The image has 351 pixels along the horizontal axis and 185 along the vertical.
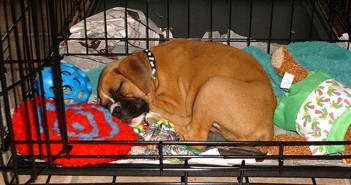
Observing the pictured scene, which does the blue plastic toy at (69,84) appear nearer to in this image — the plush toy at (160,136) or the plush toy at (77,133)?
the plush toy at (77,133)

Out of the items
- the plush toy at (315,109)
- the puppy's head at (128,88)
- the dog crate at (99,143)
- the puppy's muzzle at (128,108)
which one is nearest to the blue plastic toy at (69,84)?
the dog crate at (99,143)

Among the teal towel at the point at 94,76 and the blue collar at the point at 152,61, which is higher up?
the blue collar at the point at 152,61

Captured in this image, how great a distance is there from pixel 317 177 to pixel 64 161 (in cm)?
133

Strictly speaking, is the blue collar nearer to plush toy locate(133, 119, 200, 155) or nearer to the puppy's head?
the puppy's head

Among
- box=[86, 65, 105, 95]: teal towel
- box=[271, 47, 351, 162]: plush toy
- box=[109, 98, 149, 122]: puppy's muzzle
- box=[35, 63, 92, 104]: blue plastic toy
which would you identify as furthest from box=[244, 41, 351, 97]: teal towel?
box=[35, 63, 92, 104]: blue plastic toy

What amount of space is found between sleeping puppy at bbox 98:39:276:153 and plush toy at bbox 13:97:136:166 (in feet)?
0.61

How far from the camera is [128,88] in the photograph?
3.37m

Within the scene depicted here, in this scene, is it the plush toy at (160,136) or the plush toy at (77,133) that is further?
the plush toy at (160,136)

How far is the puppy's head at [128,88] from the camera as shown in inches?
129

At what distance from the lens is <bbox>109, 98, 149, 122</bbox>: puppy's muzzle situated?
3266 millimetres

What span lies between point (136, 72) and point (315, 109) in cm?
111

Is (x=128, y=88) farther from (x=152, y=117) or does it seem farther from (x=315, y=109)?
(x=315, y=109)

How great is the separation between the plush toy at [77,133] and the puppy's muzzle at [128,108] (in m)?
0.07

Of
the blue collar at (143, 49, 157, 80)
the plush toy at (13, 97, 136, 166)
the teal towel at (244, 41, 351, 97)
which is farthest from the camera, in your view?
the teal towel at (244, 41, 351, 97)
